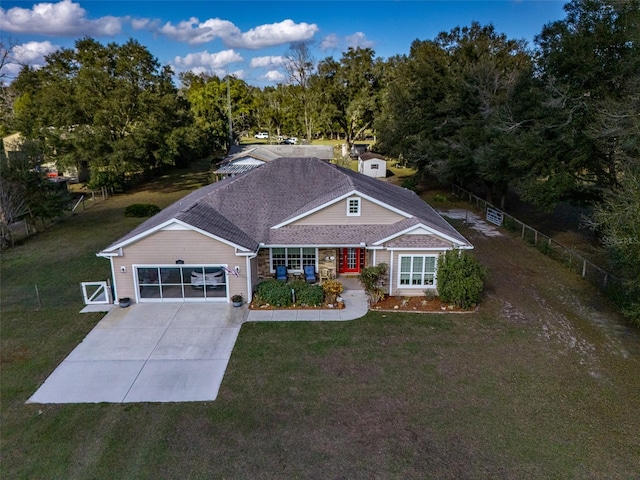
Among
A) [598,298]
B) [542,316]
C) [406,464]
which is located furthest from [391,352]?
[598,298]

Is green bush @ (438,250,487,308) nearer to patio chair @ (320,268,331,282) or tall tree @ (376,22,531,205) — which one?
patio chair @ (320,268,331,282)

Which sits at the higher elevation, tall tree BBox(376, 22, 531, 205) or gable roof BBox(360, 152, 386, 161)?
tall tree BBox(376, 22, 531, 205)

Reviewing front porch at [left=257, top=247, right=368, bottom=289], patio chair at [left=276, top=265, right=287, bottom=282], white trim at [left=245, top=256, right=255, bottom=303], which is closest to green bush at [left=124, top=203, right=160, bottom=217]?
front porch at [left=257, top=247, right=368, bottom=289]

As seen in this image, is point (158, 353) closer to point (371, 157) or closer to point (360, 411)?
point (360, 411)

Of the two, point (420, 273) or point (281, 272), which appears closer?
point (420, 273)

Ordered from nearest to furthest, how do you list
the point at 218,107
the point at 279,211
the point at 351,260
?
the point at 351,260 → the point at 279,211 → the point at 218,107

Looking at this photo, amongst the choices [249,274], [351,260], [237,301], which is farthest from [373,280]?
[237,301]

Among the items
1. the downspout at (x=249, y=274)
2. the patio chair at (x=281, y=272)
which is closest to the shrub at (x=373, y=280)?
the patio chair at (x=281, y=272)
